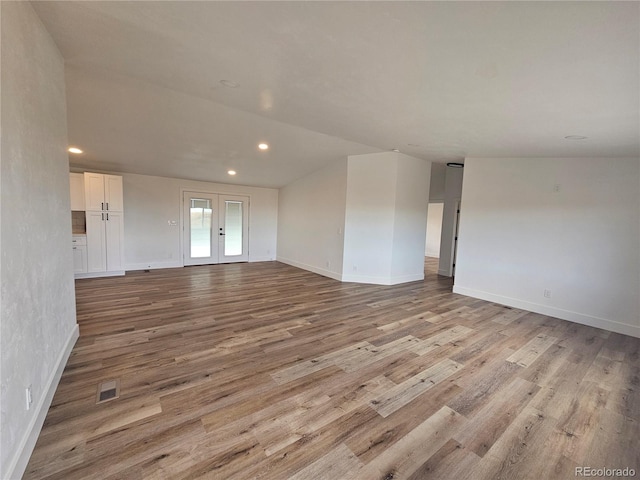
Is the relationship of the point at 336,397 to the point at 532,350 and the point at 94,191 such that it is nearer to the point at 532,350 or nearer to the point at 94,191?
the point at 532,350

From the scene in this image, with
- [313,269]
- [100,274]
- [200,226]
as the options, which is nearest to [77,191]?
[100,274]

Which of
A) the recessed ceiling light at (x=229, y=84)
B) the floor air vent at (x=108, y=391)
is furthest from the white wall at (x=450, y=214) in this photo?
the floor air vent at (x=108, y=391)

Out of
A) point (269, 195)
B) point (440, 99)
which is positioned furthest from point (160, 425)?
point (269, 195)

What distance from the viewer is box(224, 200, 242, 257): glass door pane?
7824 millimetres

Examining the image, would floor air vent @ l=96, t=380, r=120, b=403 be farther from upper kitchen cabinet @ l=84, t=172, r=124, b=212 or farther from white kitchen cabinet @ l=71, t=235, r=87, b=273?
upper kitchen cabinet @ l=84, t=172, r=124, b=212

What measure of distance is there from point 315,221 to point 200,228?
3274 millimetres

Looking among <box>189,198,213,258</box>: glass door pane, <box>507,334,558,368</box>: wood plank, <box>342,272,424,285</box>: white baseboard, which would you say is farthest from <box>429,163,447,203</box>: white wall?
<box>189,198,213,258</box>: glass door pane

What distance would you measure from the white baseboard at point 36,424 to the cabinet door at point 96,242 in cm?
383

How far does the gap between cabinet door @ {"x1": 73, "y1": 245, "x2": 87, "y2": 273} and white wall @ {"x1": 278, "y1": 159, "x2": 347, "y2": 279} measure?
4.63 meters

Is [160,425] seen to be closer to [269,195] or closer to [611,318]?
[611,318]

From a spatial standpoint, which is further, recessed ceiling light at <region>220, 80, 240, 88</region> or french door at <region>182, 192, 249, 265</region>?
french door at <region>182, 192, 249, 265</region>

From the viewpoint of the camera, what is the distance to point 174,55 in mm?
2242

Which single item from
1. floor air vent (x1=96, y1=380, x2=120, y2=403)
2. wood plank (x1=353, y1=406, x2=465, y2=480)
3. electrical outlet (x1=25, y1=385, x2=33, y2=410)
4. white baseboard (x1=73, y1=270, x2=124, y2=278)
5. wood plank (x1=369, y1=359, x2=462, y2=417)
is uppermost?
electrical outlet (x1=25, y1=385, x2=33, y2=410)

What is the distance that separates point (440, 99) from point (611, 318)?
13.2ft
